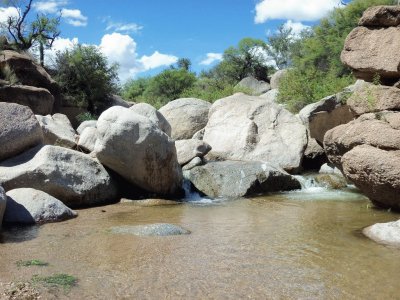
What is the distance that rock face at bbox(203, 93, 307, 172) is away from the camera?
1390 centimetres

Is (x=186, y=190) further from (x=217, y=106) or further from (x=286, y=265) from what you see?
(x=286, y=265)

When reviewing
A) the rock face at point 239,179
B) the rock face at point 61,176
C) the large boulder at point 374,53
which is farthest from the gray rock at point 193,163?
the large boulder at point 374,53

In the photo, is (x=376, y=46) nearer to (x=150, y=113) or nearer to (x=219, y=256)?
(x=150, y=113)

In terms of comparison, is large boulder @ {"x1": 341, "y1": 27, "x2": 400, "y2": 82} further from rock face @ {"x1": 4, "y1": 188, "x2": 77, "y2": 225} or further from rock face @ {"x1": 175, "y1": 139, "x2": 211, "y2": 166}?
rock face @ {"x1": 4, "y1": 188, "x2": 77, "y2": 225}

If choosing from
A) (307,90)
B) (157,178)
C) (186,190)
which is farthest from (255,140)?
(307,90)

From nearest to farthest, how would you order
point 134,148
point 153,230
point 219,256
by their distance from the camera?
1. point 219,256
2. point 153,230
3. point 134,148

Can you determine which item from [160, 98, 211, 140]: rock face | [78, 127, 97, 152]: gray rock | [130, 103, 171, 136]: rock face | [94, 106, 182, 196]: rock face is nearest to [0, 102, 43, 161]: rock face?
[94, 106, 182, 196]: rock face

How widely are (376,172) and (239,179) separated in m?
4.10

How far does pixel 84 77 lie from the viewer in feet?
73.7

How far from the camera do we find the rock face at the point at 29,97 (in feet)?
56.3

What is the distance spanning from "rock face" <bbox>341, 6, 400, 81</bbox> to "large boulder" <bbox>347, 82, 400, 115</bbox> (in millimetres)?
485

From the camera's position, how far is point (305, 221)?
825 cm

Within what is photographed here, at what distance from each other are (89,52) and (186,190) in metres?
13.6

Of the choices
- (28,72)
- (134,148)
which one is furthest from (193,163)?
(28,72)
